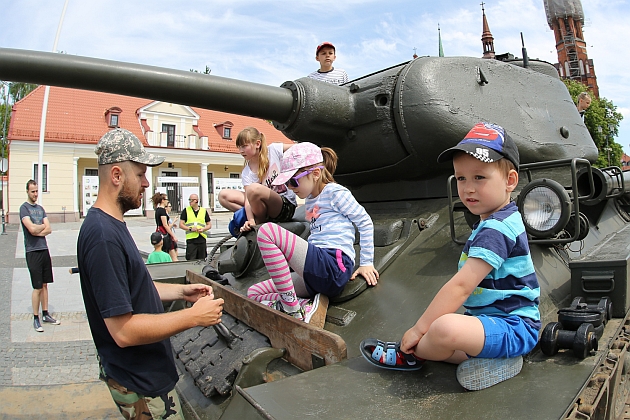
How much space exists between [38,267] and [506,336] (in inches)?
259

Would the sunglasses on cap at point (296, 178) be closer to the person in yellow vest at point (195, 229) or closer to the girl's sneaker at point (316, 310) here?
the girl's sneaker at point (316, 310)

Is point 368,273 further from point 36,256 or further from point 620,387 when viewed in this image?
point 36,256

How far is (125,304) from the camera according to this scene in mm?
2029

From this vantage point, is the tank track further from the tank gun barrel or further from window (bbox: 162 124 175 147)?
window (bbox: 162 124 175 147)

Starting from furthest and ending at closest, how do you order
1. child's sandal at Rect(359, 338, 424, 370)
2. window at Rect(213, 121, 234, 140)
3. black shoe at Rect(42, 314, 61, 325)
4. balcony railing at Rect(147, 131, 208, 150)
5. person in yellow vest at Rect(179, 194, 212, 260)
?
1. window at Rect(213, 121, 234, 140)
2. balcony railing at Rect(147, 131, 208, 150)
3. person in yellow vest at Rect(179, 194, 212, 260)
4. black shoe at Rect(42, 314, 61, 325)
5. child's sandal at Rect(359, 338, 424, 370)

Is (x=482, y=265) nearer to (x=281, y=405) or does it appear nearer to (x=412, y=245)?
(x=281, y=405)

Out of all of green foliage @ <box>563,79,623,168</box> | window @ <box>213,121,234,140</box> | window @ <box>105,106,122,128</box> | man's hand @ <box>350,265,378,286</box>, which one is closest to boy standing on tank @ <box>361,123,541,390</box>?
man's hand @ <box>350,265,378,286</box>

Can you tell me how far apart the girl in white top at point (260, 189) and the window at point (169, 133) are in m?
27.2

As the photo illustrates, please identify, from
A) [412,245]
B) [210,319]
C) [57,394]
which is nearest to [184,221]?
[57,394]

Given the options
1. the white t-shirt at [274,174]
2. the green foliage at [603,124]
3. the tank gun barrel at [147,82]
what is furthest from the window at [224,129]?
the tank gun barrel at [147,82]

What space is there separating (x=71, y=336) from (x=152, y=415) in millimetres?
4923

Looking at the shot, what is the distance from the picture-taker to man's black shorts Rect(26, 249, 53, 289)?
6.73 metres

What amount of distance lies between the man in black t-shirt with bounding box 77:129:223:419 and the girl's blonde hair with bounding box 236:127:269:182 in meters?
1.83

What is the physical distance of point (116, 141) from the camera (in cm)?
222
